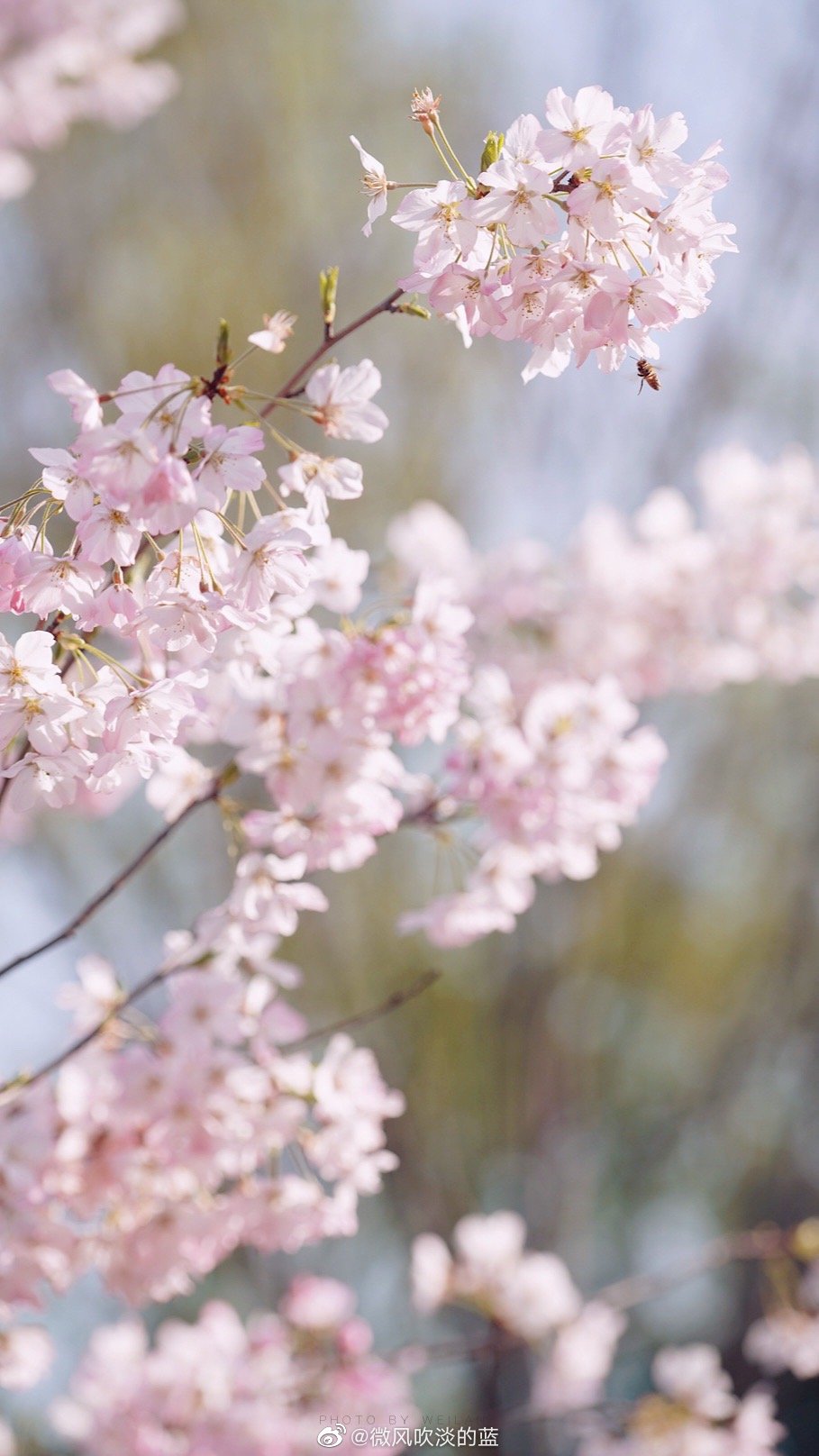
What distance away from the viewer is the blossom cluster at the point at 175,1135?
1.32m

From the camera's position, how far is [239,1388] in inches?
81.0

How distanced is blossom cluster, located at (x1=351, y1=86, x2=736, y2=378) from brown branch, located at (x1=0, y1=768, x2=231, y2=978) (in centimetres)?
55

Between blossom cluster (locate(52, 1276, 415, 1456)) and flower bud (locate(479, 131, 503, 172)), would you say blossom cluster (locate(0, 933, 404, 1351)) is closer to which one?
blossom cluster (locate(52, 1276, 415, 1456))

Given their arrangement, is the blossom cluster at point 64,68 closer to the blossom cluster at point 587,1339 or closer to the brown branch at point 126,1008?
the brown branch at point 126,1008

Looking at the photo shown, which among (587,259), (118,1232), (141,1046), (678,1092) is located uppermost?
(678,1092)

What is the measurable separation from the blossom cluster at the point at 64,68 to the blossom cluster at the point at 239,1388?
2726mm

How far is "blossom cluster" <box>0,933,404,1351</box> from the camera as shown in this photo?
52.0 inches

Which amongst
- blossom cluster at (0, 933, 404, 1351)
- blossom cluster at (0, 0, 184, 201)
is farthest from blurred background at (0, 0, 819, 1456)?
blossom cluster at (0, 933, 404, 1351)

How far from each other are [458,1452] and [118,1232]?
3.25m

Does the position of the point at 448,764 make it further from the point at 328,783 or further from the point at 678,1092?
the point at 678,1092

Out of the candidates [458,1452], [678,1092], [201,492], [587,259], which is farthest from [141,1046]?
[678,1092]

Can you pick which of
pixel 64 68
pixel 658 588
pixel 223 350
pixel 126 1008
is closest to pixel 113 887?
pixel 126 1008

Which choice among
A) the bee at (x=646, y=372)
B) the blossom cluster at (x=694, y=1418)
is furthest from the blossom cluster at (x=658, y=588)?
the blossom cluster at (x=694, y=1418)

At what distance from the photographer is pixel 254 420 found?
0.78 metres
